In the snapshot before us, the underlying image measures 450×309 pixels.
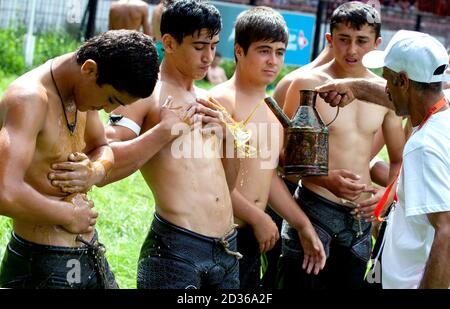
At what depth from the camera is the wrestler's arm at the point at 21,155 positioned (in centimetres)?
342

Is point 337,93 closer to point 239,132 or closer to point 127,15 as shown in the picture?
point 239,132

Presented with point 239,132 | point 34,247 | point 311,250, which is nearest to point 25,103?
point 34,247

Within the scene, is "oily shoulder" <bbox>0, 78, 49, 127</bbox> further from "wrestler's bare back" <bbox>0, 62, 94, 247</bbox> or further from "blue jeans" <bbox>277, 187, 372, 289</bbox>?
"blue jeans" <bbox>277, 187, 372, 289</bbox>

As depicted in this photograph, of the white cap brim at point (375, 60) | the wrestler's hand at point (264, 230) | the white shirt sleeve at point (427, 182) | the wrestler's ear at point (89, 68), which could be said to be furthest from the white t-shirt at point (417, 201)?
the wrestler's ear at point (89, 68)

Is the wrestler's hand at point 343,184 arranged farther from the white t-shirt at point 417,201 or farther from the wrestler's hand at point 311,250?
the white t-shirt at point 417,201

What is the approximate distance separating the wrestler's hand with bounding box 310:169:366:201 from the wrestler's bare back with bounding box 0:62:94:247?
6.08ft

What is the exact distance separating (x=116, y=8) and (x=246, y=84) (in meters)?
5.77

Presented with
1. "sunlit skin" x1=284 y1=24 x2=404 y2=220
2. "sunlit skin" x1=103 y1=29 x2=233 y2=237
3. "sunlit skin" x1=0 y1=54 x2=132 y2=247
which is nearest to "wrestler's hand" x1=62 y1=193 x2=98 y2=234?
"sunlit skin" x1=0 y1=54 x2=132 y2=247

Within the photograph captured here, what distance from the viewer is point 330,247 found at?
5.34m

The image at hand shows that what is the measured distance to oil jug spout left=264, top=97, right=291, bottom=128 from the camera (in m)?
4.59

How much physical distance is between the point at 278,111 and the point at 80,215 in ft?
4.41

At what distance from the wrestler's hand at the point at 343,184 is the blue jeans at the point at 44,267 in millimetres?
1784
